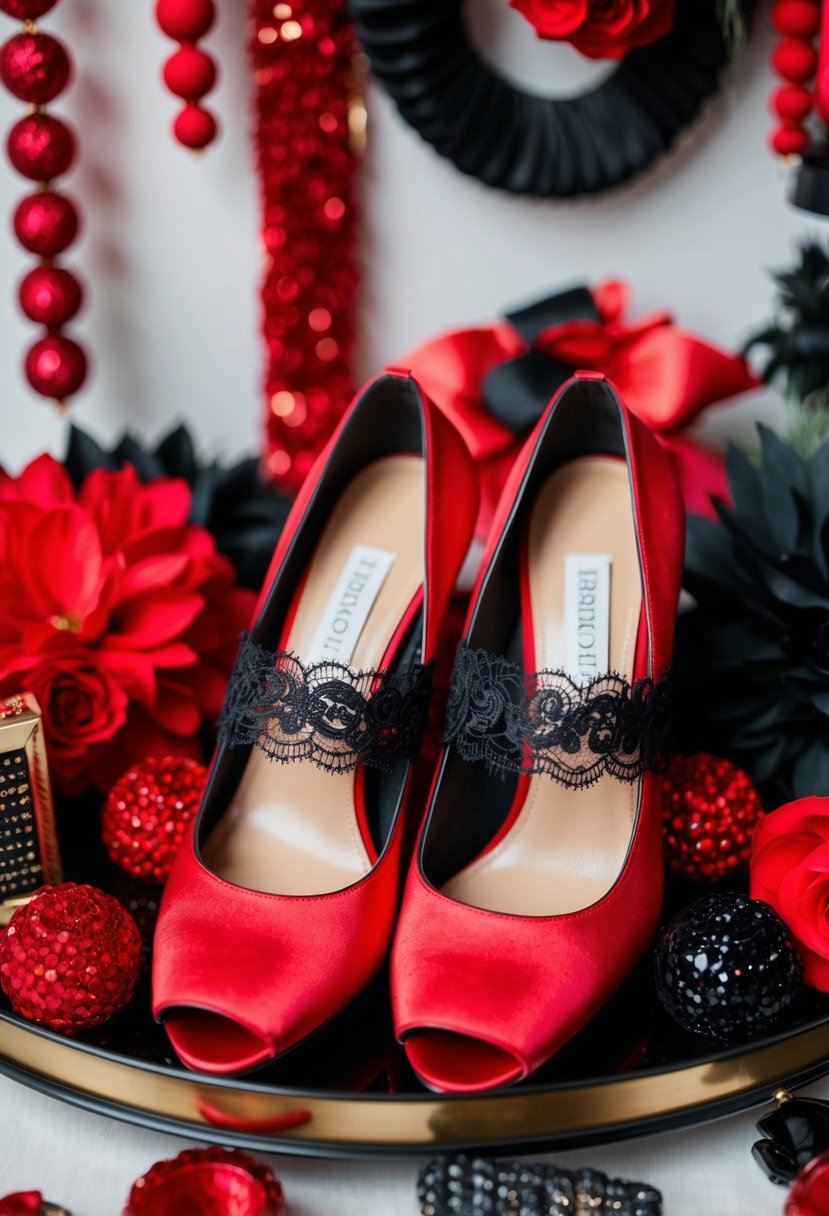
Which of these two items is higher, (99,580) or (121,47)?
(121,47)

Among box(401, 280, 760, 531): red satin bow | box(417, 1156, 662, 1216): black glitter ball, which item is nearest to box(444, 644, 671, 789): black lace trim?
box(417, 1156, 662, 1216): black glitter ball

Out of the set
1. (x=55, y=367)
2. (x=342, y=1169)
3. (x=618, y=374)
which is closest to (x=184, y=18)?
(x=55, y=367)

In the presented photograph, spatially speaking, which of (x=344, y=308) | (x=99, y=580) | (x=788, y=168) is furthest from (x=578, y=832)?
(x=788, y=168)

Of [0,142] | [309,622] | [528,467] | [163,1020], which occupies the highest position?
[0,142]

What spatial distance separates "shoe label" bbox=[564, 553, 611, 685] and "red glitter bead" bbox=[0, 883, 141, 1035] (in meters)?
0.32

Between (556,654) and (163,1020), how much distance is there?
33cm

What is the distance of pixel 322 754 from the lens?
2.15 feet

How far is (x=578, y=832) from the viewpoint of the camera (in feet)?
2.22

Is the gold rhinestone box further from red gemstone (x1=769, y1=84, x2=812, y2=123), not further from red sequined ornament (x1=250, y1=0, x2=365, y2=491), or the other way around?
red gemstone (x1=769, y1=84, x2=812, y2=123)

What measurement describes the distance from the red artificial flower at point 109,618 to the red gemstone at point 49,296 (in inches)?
7.5

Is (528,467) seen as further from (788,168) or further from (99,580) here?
(788,168)

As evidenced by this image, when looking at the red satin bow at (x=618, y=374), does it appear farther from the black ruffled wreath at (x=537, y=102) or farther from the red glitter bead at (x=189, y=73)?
the red glitter bead at (x=189, y=73)

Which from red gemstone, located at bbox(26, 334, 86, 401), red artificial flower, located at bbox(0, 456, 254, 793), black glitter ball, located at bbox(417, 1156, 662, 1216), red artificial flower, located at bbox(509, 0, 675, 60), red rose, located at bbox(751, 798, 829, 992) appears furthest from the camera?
red gemstone, located at bbox(26, 334, 86, 401)

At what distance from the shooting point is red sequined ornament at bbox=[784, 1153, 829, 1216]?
0.47 m
